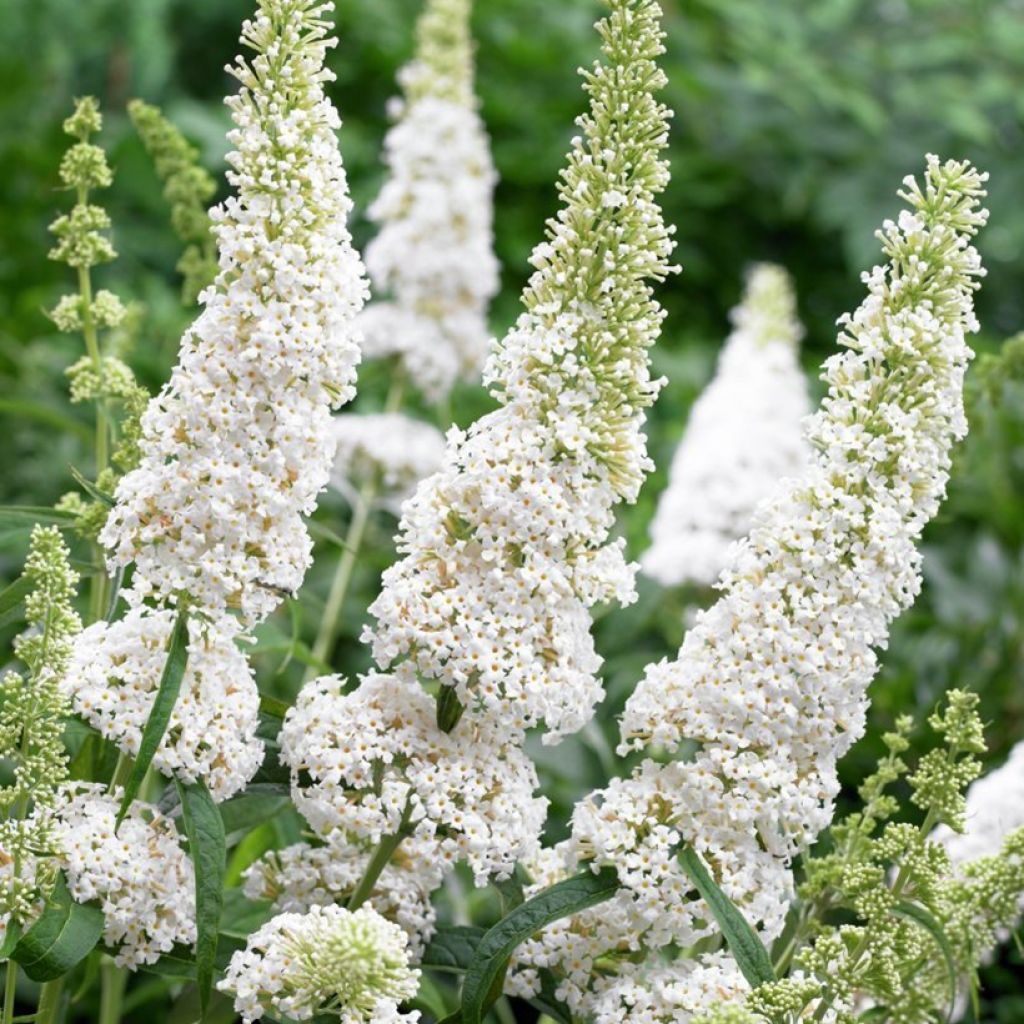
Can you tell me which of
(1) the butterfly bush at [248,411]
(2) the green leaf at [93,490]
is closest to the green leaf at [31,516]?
(2) the green leaf at [93,490]

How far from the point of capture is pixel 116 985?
4.24 feet

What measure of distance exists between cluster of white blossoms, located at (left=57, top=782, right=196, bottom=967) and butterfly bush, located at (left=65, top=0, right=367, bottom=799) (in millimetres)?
54

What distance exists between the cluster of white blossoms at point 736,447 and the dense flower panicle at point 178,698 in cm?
118

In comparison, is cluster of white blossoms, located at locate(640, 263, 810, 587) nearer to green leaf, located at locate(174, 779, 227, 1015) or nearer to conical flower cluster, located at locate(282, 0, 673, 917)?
conical flower cluster, located at locate(282, 0, 673, 917)

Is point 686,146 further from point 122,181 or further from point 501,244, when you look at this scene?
point 122,181

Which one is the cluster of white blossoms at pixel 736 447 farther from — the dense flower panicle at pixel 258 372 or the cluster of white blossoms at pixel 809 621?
the dense flower panicle at pixel 258 372

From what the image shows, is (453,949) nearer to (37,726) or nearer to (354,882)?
(354,882)

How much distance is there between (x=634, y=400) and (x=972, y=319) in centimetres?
23

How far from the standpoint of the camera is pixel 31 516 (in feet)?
3.91

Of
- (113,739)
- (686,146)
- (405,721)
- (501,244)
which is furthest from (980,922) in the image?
(686,146)

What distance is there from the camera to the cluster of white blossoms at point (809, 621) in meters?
1.04

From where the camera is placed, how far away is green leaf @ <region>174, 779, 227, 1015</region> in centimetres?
98

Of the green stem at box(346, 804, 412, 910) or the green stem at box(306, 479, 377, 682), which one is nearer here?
the green stem at box(346, 804, 412, 910)

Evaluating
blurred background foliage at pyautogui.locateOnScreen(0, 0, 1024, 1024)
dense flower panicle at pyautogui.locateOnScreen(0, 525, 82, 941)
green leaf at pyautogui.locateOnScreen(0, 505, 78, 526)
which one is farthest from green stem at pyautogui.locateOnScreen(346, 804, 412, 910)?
blurred background foliage at pyautogui.locateOnScreen(0, 0, 1024, 1024)
